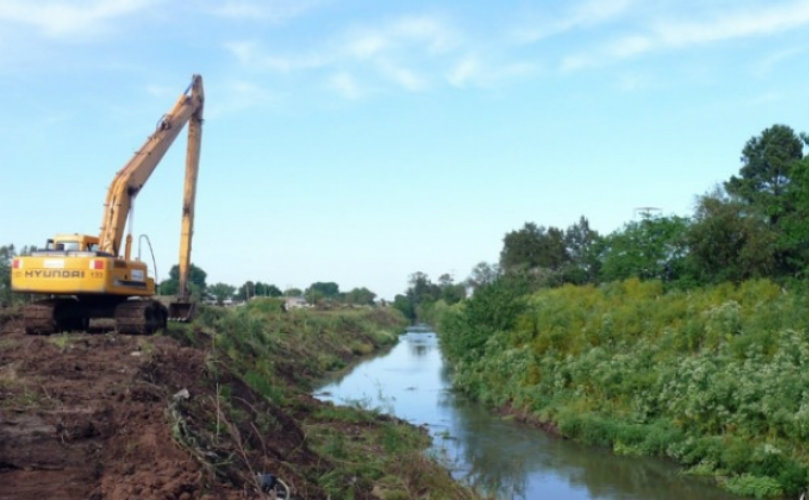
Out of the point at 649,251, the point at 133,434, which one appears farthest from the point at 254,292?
the point at 133,434

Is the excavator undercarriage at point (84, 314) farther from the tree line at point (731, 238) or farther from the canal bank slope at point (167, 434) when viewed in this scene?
the tree line at point (731, 238)

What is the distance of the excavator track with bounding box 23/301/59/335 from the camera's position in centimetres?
2017

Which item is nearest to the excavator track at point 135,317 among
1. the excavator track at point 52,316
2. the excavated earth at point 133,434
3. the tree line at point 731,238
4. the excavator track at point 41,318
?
the excavator track at point 52,316

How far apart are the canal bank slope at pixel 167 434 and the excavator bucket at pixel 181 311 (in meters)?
1.83

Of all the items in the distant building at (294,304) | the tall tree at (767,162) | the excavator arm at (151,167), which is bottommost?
the distant building at (294,304)

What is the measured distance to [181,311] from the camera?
2342cm

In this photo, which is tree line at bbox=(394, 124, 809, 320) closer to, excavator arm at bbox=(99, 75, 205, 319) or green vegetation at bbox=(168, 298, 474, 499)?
green vegetation at bbox=(168, 298, 474, 499)

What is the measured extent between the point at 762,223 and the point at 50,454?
96.8 ft

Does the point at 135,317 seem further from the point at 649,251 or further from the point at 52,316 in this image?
the point at 649,251

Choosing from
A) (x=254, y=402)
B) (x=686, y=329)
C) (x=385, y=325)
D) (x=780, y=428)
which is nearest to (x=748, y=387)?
(x=780, y=428)

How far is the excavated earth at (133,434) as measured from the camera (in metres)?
9.57

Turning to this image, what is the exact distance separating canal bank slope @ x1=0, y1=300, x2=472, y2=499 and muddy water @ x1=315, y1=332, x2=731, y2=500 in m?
1.33

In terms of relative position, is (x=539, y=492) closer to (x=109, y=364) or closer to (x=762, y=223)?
(x=109, y=364)

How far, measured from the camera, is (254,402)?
53.1ft
